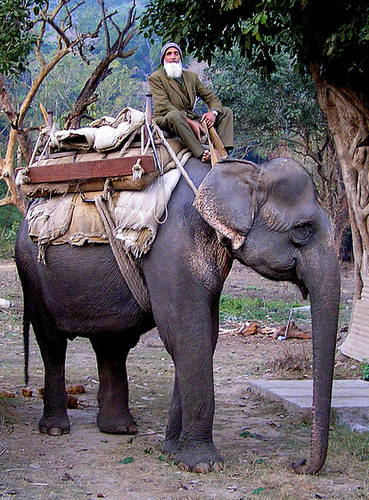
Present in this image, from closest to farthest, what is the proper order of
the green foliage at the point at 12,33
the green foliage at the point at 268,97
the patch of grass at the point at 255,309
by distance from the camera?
the green foliage at the point at 12,33
the patch of grass at the point at 255,309
the green foliage at the point at 268,97

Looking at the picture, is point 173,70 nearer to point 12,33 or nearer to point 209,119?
point 209,119

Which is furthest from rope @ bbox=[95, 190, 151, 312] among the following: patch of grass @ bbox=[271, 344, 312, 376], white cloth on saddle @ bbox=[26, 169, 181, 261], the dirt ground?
Answer: patch of grass @ bbox=[271, 344, 312, 376]

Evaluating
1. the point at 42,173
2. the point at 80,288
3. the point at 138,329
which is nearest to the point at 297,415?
the point at 138,329

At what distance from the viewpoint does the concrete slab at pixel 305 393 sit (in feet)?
19.9

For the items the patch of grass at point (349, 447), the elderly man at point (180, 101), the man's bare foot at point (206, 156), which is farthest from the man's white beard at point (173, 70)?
the patch of grass at point (349, 447)

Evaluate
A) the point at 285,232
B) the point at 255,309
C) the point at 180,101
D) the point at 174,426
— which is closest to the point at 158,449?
the point at 174,426

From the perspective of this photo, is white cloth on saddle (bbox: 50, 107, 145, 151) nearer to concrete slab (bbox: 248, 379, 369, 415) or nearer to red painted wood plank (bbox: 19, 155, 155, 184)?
red painted wood plank (bbox: 19, 155, 155, 184)

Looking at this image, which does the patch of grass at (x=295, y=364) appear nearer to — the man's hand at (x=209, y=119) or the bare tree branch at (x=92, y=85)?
the man's hand at (x=209, y=119)

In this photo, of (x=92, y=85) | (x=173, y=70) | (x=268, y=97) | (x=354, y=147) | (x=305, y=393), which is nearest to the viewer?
(x=173, y=70)

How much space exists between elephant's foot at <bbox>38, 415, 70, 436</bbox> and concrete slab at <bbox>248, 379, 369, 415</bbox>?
6.13ft

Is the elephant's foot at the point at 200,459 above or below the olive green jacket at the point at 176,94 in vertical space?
below

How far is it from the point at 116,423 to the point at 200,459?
125 cm

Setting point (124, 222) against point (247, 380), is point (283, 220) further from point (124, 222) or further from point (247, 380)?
point (247, 380)

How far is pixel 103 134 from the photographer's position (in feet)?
17.3
